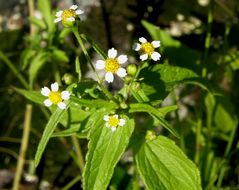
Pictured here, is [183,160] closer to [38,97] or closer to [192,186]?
[192,186]

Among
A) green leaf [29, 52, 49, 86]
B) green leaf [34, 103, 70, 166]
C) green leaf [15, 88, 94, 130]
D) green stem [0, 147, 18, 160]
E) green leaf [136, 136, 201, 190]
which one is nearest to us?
green leaf [34, 103, 70, 166]

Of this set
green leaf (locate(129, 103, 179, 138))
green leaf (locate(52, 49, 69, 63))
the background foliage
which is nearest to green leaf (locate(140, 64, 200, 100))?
the background foliage

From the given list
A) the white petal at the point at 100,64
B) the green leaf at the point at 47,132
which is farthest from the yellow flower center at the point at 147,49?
the green leaf at the point at 47,132

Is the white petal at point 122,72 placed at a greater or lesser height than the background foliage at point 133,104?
greater

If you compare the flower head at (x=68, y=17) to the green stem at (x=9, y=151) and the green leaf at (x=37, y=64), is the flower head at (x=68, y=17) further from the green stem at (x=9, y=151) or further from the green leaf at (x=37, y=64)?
the green stem at (x=9, y=151)

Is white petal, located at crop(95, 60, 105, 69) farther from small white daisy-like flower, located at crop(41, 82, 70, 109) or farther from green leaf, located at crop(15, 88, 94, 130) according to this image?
green leaf, located at crop(15, 88, 94, 130)

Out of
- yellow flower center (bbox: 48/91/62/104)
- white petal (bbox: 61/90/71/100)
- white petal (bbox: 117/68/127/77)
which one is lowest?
yellow flower center (bbox: 48/91/62/104)

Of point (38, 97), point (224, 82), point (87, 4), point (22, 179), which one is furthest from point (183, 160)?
point (87, 4)
